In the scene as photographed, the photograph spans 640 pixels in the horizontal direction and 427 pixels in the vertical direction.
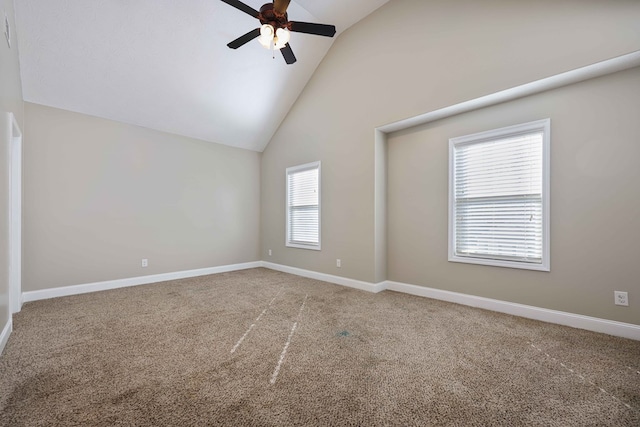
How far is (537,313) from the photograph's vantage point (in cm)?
289

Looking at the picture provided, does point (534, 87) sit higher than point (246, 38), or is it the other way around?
point (246, 38)

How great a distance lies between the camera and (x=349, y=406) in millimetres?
1556

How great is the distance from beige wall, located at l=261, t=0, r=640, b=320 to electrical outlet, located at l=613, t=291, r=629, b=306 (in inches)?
83.9

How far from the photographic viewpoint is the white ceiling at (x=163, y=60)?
311 cm

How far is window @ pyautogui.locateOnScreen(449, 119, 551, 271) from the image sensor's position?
2.92m

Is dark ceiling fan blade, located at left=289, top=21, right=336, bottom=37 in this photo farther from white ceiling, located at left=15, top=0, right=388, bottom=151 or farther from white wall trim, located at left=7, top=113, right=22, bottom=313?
white wall trim, located at left=7, top=113, right=22, bottom=313

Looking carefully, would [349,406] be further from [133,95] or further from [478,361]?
[133,95]

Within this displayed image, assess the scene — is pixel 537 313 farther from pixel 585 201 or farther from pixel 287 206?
pixel 287 206

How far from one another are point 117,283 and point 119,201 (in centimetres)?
129

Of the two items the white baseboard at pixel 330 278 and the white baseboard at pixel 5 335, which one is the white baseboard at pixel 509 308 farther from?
the white baseboard at pixel 5 335

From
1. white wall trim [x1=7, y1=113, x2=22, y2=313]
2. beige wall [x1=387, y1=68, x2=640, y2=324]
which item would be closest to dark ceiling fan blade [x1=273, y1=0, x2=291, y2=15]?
beige wall [x1=387, y1=68, x2=640, y2=324]

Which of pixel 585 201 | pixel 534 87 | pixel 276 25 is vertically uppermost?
pixel 276 25

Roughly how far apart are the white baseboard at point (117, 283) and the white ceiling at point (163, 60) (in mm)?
2553

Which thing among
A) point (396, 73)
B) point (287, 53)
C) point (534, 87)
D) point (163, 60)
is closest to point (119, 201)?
point (163, 60)
